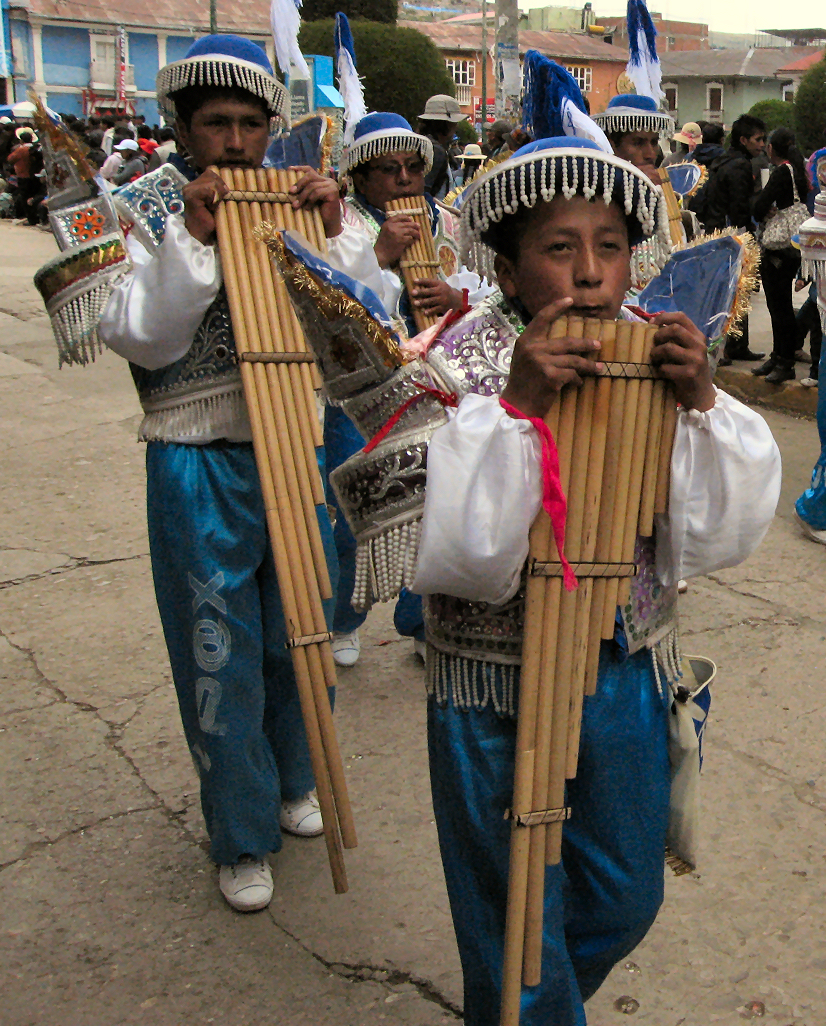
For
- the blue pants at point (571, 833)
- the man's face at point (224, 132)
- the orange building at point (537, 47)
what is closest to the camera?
the blue pants at point (571, 833)

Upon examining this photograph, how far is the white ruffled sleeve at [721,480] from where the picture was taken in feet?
5.52

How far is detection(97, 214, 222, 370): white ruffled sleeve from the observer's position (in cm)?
250

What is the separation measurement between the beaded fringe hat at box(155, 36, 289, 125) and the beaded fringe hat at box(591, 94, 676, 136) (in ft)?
5.87

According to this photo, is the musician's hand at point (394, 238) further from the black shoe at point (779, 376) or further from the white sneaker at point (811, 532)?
the black shoe at point (779, 376)

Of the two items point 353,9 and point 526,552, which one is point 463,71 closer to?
point 353,9

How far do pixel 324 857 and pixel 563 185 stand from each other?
1938 mm

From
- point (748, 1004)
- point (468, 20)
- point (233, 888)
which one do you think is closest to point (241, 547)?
point (233, 888)

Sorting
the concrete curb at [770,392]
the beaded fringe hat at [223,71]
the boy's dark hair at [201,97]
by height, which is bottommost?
the concrete curb at [770,392]

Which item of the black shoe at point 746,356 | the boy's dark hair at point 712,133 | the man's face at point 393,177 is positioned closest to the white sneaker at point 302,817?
the man's face at point 393,177

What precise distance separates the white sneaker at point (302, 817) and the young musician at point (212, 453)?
0.77ft

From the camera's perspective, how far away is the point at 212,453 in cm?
271

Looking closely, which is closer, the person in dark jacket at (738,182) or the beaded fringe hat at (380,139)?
the beaded fringe hat at (380,139)

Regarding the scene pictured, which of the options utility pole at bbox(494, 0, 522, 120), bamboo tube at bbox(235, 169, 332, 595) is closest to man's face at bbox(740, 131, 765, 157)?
utility pole at bbox(494, 0, 522, 120)

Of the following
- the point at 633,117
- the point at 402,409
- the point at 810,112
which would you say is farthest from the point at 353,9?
the point at 402,409
